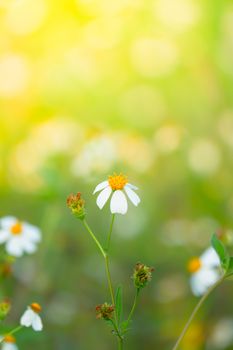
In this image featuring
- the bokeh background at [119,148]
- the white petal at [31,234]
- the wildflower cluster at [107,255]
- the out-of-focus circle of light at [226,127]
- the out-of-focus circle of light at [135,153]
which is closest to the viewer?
the wildflower cluster at [107,255]

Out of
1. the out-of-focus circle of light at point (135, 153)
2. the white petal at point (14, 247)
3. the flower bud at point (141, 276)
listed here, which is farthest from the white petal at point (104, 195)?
the out-of-focus circle of light at point (135, 153)

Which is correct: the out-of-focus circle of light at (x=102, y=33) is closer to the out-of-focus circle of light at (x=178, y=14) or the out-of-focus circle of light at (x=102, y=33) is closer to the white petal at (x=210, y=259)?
the out-of-focus circle of light at (x=178, y=14)

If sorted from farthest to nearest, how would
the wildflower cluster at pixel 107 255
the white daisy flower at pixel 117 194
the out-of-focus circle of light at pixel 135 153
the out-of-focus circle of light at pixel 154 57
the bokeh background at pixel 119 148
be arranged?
the out-of-focus circle of light at pixel 154 57, the out-of-focus circle of light at pixel 135 153, the bokeh background at pixel 119 148, the white daisy flower at pixel 117 194, the wildflower cluster at pixel 107 255

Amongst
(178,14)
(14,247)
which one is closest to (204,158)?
(178,14)

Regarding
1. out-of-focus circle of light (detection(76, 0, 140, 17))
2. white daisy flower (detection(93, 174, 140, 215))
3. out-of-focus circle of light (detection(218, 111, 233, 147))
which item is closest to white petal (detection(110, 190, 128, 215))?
white daisy flower (detection(93, 174, 140, 215))

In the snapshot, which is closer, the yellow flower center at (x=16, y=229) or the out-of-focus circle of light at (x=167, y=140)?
the yellow flower center at (x=16, y=229)

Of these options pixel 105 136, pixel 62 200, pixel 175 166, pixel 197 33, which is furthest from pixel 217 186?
pixel 197 33

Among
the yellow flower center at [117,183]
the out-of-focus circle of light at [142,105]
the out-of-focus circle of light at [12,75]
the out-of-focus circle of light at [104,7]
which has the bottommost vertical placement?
the yellow flower center at [117,183]
